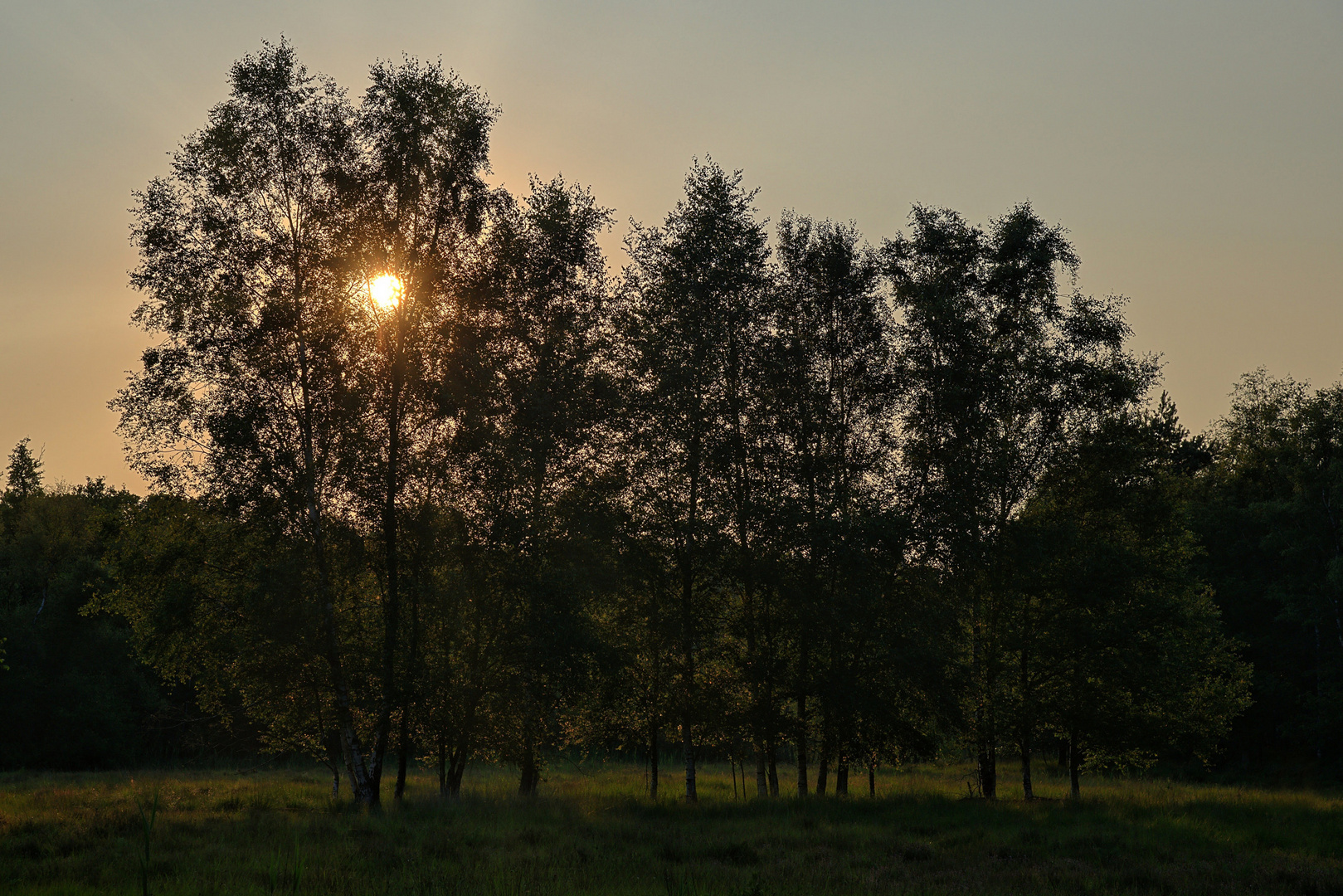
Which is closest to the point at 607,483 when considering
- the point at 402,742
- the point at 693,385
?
the point at 693,385

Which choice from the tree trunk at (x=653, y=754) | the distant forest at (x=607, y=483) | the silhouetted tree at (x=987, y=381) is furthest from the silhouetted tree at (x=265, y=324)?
the silhouetted tree at (x=987, y=381)

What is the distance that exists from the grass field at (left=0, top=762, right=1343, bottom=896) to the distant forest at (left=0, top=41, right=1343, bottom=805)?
2.39 m

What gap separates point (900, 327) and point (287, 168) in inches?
771

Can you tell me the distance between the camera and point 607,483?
87.6 ft

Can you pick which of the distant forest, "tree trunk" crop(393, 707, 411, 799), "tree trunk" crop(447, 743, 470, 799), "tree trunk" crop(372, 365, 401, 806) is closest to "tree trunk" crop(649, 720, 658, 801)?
the distant forest

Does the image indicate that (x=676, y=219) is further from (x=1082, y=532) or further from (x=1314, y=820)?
(x=1314, y=820)

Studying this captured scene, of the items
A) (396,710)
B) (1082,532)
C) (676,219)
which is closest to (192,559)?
(396,710)

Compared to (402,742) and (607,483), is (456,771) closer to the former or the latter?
(402,742)

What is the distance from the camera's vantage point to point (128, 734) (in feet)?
175

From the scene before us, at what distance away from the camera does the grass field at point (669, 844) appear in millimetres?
13992

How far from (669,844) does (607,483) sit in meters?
11.0

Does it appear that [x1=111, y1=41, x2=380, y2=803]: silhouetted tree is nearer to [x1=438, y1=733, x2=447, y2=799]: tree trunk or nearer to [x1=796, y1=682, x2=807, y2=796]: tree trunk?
[x1=438, y1=733, x2=447, y2=799]: tree trunk

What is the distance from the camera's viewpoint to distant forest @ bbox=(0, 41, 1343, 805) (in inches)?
947

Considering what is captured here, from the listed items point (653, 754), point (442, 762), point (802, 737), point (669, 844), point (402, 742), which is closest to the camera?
point (669, 844)
